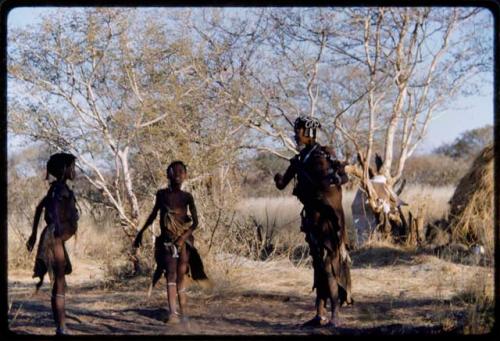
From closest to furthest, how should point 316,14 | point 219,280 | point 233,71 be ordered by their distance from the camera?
point 219,280
point 233,71
point 316,14

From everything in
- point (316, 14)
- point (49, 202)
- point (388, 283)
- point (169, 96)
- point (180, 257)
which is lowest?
point (388, 283)

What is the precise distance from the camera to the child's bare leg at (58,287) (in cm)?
768

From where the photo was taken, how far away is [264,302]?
9984 millimetres

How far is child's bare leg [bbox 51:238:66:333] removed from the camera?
302 inches

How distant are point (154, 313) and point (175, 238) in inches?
57.9

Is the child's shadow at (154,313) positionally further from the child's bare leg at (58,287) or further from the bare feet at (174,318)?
the child's bare leg at (58,287)

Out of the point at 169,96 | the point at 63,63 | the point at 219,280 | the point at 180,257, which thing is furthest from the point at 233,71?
the point at 180,257

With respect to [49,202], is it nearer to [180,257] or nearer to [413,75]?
[180,257]

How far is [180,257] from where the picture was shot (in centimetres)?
829

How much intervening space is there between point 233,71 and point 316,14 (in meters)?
2.38

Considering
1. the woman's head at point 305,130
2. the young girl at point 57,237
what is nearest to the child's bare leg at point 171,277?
the young girl at point 57,237

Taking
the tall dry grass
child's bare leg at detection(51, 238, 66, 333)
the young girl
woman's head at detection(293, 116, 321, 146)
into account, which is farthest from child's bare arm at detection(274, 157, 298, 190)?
the tall dry grass

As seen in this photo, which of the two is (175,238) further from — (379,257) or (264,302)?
(379,257)

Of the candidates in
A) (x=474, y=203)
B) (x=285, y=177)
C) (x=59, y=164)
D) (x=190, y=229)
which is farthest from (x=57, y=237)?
(x=474, y=203)
